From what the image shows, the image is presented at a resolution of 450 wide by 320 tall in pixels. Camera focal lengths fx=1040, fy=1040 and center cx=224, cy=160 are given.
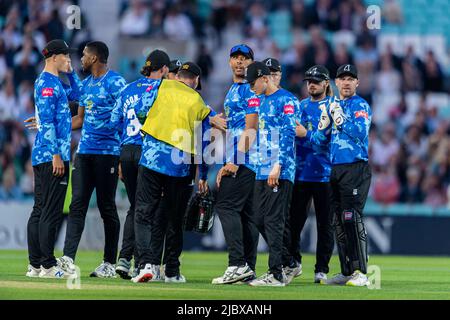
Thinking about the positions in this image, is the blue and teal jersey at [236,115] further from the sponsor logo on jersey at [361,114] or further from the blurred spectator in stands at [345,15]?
the blurred spectator in stands at [345,15]

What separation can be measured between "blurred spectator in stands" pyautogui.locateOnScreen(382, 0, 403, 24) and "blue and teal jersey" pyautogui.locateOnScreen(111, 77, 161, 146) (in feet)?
48.4

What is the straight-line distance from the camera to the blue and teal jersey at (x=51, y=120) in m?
11.6

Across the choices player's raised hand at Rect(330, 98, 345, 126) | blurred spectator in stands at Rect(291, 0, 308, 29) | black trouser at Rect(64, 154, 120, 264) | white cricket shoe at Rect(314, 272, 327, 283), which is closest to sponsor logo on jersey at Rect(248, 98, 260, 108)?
player's raised hand at Rect(330, 98, 345, 126)

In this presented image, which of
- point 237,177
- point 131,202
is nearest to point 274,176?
point 237,177

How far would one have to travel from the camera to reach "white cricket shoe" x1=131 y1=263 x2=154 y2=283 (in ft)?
36.6

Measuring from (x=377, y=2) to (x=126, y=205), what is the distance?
946cm

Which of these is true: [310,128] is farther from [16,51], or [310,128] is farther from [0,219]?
[16,51]

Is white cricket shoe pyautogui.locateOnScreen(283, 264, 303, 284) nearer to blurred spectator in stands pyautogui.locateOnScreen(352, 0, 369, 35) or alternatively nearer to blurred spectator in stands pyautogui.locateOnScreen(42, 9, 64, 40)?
blurred spectator in stands pyautogui.locateOnScreen(42, 9, 64, 40)

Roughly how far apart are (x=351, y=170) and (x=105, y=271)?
319 centimetres

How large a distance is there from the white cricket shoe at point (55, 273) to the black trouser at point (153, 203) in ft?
3.62

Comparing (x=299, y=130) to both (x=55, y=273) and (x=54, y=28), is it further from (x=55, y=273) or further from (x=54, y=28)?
(x=54, y=28)

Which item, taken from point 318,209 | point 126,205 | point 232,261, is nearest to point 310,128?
point 318,209

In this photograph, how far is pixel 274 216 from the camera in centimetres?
1119

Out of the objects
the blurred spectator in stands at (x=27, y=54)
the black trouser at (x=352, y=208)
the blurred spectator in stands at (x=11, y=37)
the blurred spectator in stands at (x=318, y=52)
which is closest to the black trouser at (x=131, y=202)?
the black trouser at (x=352, y=208)
